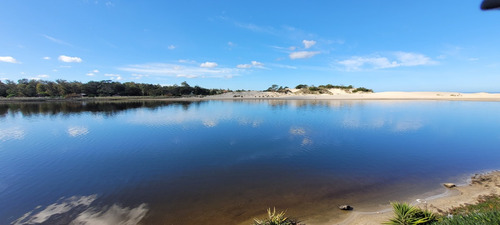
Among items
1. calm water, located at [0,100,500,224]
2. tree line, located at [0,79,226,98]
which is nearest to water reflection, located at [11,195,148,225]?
calm water, located at [0,100,500,224]

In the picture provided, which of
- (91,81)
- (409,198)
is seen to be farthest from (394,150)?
(91,81)

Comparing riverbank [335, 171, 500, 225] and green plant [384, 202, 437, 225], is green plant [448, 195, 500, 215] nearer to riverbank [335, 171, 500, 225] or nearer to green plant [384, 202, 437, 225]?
riverbank [335, 171, 500, 225]

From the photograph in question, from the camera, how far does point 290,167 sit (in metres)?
11.7

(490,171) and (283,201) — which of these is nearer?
(283,201)

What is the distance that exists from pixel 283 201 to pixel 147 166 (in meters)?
8.50

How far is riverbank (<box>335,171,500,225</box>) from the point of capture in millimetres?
6859

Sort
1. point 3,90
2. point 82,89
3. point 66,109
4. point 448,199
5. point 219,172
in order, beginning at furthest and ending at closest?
point 82,89
point 3,90
point 66,109
point 219,172
point 448,199

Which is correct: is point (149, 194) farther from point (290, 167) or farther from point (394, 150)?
point (394, 150)

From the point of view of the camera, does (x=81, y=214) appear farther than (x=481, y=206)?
Yes

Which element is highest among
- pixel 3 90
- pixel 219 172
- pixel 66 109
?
pixel 3 90

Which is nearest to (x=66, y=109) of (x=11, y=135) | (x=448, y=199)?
(x=11, y=135)

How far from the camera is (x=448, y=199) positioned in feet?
25.7

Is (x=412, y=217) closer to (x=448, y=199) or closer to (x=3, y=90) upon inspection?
(x=448, y=199)

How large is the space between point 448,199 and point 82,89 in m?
147
